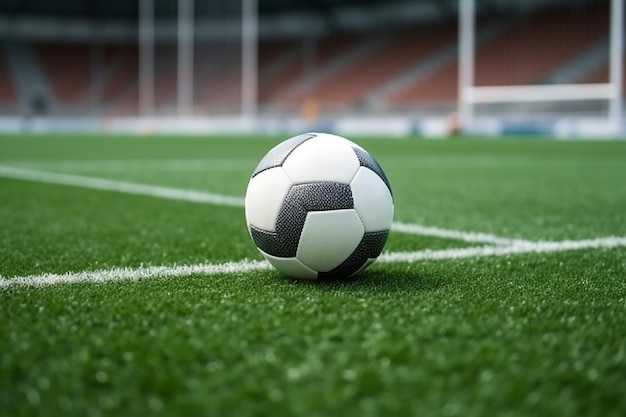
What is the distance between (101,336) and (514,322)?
900 mm

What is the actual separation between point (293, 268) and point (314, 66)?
31936 mm

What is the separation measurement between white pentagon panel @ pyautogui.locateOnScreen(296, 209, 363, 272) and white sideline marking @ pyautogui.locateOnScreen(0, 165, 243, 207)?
2483 millimetres

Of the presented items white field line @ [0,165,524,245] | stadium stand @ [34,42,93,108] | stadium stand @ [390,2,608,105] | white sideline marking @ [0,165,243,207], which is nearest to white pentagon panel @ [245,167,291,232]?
white field line @ [0,165,524,245]

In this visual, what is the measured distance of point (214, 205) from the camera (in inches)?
183

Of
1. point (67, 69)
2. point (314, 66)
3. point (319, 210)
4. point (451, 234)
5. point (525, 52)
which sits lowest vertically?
point (451, 234)

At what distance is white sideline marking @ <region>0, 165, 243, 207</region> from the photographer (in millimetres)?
4988

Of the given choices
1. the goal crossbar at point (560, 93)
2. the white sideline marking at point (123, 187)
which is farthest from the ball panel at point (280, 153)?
the goal crossbar at point (560, 93)

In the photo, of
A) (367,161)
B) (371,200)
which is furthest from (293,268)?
(367,161)

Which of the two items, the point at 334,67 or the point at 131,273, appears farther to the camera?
the point at 334,67

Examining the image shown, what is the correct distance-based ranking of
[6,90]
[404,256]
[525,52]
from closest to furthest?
[404,256]
[525,52]
[6,90]

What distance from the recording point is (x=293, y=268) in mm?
2242

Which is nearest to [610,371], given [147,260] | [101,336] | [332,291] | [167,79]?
[332,291]

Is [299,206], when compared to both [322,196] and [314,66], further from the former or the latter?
[314,66]

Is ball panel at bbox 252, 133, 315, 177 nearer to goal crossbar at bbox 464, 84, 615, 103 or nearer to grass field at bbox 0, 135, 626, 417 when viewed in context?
grass field at bbox 0, 135, 626, 417
